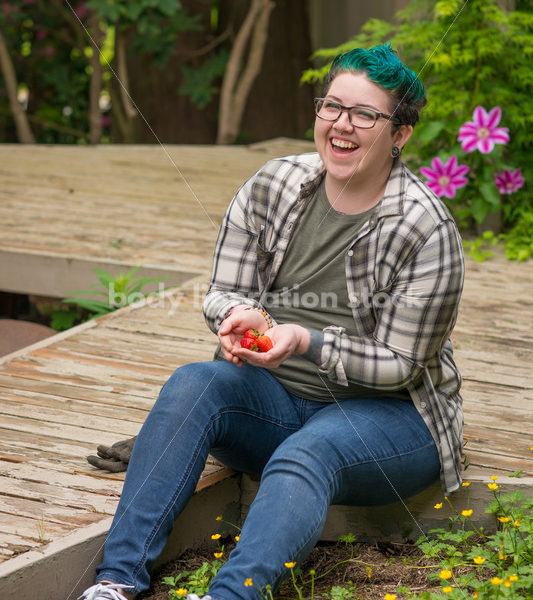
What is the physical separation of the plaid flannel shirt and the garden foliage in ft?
8.75

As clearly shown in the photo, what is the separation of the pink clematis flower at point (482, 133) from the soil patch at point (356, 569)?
2783mm

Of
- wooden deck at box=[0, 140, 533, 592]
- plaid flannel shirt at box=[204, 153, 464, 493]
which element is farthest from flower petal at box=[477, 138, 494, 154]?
plaid flannel shirt at box=[204, 153, 464, 493]

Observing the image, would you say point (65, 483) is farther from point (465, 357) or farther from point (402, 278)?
point (465, 357)

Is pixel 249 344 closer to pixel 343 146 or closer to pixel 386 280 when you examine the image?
pixel 386 280

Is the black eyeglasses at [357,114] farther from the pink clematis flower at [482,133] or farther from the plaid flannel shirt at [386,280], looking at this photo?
the pink clematis flower at [482,133]

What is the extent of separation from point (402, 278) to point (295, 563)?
2.21ft

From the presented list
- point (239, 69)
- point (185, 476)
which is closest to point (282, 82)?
point (239, 69)

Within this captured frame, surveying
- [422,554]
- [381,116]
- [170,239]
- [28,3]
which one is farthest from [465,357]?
[28,3]

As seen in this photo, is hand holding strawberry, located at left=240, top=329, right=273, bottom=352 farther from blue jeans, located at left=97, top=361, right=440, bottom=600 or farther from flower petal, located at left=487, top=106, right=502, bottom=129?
flower petal, located at left=487, top=106, right=502, bottom=129

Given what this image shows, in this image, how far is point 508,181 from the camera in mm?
4758

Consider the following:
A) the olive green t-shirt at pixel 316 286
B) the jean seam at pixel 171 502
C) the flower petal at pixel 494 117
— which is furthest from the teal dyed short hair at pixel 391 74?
the flower petal at pixel 494 117

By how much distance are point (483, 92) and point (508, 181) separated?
0.50 meters

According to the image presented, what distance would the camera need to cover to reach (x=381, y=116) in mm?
2025

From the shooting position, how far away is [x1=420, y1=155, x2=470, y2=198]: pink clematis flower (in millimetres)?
4672
